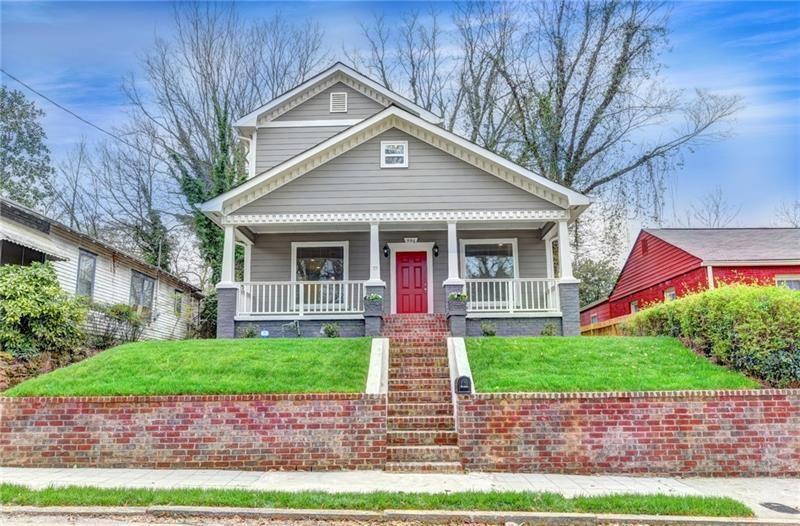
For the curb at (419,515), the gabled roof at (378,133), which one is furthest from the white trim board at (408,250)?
the curb at (419,515)

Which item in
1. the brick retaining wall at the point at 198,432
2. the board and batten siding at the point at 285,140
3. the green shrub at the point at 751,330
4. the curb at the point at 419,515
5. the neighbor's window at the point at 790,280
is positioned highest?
the board and batten siding at the point at 285,140

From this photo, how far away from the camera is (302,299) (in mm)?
13250

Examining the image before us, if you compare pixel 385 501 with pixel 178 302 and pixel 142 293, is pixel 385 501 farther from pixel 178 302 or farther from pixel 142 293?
pixel 178 302

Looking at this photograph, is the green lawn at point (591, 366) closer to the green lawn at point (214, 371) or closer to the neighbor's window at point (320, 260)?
the green lawn at point (214, 371)

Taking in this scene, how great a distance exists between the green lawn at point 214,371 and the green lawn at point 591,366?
2271 millimetres

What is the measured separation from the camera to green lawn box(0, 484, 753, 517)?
17.9ft

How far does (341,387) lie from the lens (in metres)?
7.91

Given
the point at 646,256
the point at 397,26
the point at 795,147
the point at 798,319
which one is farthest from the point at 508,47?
the point at 798,319

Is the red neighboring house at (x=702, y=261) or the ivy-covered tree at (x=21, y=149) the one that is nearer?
the red neighboring house at (x=702, y=261)

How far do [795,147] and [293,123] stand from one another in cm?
1336

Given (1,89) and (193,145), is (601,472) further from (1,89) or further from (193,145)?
(1,89)

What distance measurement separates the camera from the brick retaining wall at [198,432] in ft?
23.9

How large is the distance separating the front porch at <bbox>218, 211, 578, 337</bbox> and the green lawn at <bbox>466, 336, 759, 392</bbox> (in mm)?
2328

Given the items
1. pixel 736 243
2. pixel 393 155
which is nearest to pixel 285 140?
pixel 393 155
